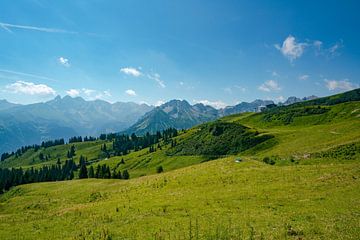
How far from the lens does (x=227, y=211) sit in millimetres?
31438

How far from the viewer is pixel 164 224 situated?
94.0ft

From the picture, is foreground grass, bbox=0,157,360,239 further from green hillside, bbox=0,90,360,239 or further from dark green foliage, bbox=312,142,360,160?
dark green foliage, bbox=312,142,360,160

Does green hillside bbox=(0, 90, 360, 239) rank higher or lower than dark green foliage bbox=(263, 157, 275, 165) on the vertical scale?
lower

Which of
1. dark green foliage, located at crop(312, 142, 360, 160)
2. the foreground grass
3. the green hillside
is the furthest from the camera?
dark green foliage, located at crop(312, 142, 360, 160)

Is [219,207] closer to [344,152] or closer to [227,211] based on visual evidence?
[227,211]

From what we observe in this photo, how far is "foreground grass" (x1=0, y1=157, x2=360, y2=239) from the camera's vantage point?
2448 cm

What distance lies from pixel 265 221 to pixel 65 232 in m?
20.5

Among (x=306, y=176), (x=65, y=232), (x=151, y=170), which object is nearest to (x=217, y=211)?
(x=65, y=232)

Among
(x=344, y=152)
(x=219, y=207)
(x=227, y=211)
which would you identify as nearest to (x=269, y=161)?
(x=344, y=152)

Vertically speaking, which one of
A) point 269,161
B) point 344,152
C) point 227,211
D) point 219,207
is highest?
point 344,152

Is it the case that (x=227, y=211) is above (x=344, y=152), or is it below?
below

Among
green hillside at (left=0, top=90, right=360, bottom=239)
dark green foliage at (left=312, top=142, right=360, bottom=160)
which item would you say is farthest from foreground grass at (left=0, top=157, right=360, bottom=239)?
dark green foliage at (left=312, top=142, right=360, bottom=160)

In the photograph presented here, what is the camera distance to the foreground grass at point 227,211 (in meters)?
24.5

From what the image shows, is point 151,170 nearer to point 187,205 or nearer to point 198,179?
point 198,179
